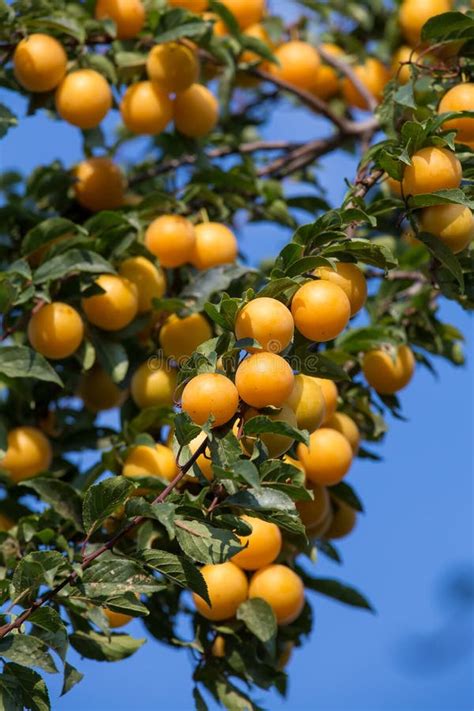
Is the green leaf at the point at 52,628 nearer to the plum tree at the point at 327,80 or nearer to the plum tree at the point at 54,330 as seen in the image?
the plum tree at the point at 54,330

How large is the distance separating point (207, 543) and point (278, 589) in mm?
449

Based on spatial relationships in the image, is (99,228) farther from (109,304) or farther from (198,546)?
(198,546)

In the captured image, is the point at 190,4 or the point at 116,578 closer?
the point at 116,578

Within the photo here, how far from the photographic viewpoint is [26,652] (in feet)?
4.03

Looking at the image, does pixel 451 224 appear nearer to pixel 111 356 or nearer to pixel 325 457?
pixel 325 457

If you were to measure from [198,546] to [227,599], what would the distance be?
41 centimetres

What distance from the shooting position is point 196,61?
2.06m

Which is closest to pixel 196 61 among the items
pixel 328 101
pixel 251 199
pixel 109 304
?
pixel 251 199

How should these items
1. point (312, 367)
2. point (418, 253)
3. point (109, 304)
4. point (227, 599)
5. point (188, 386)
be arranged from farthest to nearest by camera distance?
point (418, 253) < point (109, 304) < point (227, 599) < point (312, 367) < point (188, 386)

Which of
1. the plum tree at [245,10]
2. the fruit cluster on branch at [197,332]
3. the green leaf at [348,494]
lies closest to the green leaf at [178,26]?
the fruit cluster on branch at [197,332]

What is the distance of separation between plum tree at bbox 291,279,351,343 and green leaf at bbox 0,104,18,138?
755mm

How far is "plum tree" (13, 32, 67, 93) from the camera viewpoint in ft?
6.23

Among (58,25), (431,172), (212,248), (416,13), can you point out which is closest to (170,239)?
(212,248)

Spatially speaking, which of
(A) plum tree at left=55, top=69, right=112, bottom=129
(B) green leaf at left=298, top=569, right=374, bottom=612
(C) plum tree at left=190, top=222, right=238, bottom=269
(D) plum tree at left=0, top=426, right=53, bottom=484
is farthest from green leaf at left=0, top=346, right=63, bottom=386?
(B) green leaf at left=298, top=569, right=374, bottom=612
